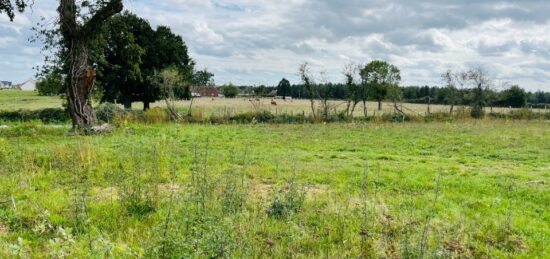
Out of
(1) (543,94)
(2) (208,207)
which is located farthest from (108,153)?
(1) (543,94)

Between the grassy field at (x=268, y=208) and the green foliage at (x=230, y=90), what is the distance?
250ft

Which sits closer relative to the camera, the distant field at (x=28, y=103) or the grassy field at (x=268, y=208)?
the grassy field at (x=268, y=208)

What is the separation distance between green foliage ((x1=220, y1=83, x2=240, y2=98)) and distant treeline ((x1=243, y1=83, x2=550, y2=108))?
9636 millimetres

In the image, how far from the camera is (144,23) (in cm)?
4006

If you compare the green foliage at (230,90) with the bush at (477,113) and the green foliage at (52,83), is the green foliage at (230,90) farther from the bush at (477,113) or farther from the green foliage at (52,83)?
the green foliage at (52,83)

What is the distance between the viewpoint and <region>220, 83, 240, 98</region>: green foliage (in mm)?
88125

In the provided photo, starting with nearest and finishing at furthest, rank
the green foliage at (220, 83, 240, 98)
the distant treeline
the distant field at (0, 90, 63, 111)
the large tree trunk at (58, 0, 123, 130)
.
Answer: the large tree trunk at (58, 0, 123, 130) < the distant treeline < the distant field at (0, 90, 63, 111) < the green foliage at (220, 83, 240, 98)

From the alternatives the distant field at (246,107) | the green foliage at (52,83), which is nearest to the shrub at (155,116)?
the distant field at (246,107)

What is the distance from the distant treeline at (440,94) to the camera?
39.2 metres

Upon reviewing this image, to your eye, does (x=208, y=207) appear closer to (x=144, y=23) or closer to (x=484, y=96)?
(x=144, y=23)

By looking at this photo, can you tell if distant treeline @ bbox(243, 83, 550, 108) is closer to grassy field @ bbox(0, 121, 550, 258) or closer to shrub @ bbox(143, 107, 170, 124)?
shrub @ bbox(143, 107, 170, 124)

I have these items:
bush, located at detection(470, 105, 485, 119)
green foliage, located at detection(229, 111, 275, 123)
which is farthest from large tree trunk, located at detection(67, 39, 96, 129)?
bush, located at detection(470, 105, 485, 119)

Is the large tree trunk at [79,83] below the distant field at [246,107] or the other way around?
the other way around

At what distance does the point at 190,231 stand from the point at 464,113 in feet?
114
